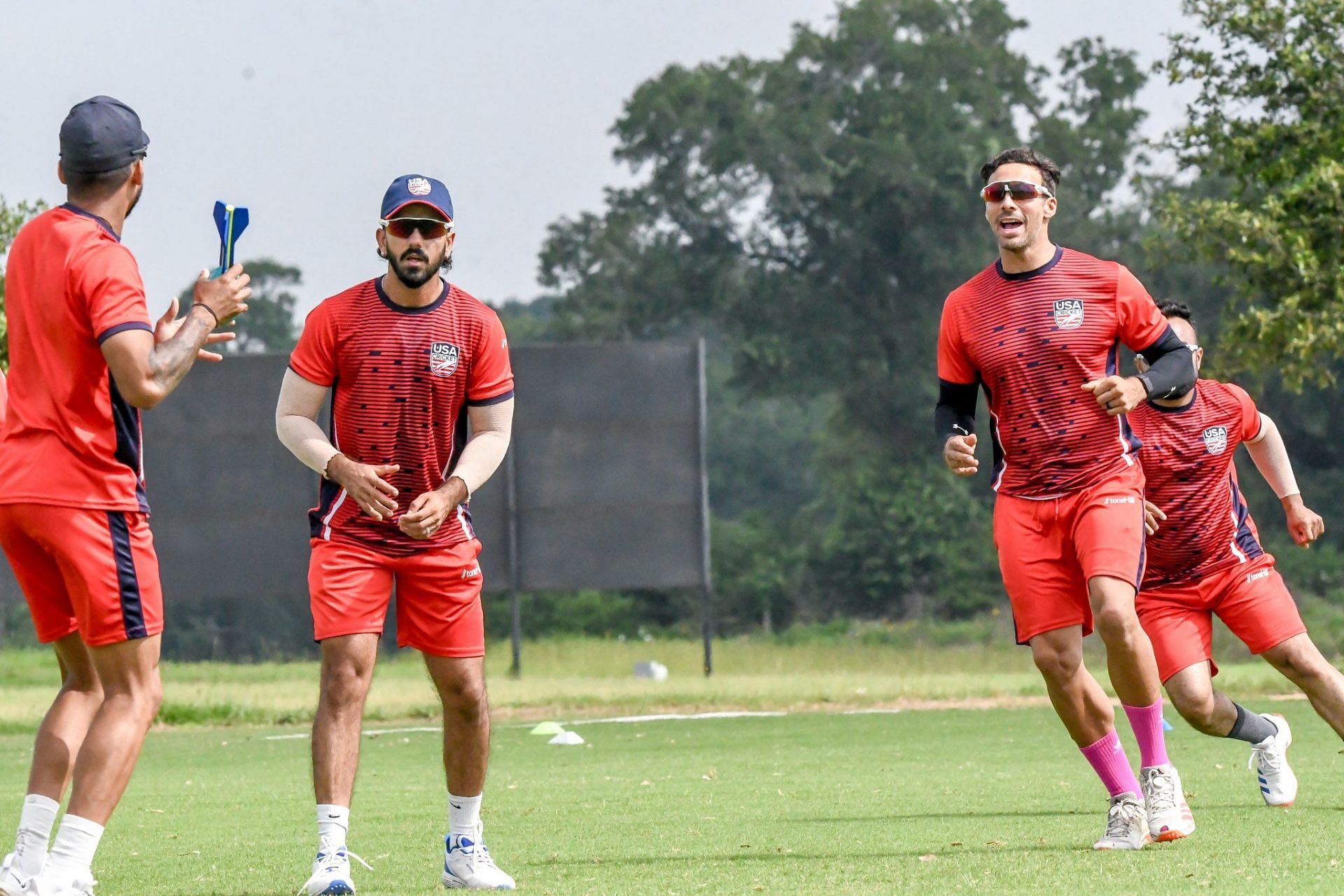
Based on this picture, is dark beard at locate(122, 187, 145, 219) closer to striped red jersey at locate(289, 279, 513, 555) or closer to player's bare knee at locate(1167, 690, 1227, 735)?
striped red jersey at locate(289, 279, 513, 555)

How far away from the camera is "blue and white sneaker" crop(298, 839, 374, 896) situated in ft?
19.2

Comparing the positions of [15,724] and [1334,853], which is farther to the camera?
[15,724]

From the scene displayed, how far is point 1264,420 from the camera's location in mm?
8797

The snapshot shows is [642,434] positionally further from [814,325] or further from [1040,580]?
[814,325]

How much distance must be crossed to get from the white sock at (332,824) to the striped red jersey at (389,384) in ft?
2.83

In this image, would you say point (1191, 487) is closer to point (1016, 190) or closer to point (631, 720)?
point (1016, 190)

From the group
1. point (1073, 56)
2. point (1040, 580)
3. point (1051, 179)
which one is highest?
point (1073, 56)

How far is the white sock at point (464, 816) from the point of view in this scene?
6.33 m

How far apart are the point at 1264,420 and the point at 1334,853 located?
114 inches

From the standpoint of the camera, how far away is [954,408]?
7355mm

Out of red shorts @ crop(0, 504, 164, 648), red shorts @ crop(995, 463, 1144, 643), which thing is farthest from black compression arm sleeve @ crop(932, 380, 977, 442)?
red shorts @ crop(0, 504, 164, 648)

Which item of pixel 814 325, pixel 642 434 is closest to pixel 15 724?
pixel 642 434

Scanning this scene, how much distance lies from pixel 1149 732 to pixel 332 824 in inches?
118

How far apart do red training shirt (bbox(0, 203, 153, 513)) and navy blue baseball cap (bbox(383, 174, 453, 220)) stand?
1.12 metres
